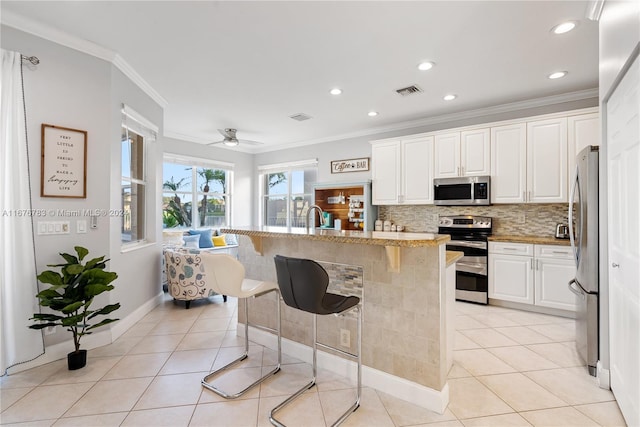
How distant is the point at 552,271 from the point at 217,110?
481 centimetres

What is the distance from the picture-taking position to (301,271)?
68.9 inches

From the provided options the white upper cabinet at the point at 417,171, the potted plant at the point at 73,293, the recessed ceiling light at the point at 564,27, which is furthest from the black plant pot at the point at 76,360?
the recessed ceiling light at the point at 564,27

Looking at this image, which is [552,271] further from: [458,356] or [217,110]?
[217,110]

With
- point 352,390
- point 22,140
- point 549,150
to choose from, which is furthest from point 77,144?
point 549,150

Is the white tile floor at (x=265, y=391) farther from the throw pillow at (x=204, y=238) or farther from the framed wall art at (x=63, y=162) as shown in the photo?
the throw pillow at (x=204, y=238)

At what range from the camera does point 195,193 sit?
6.37 metres

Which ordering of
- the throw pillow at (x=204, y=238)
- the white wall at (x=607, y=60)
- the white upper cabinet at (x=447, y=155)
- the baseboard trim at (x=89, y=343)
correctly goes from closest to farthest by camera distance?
the white wall at (x=607, y=60)
the baseboard trim at (x=89, y=343)
the white upper cabinet at (x=447, y=155)
the throw pillow at (x=204, y=238)

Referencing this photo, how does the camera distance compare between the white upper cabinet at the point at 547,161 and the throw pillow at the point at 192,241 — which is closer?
the white upper cabinet at the point at 547,161

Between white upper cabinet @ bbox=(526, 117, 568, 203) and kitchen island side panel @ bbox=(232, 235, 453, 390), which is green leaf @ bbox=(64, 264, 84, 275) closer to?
kitchen island side panel @ bbox=(232, 235, 453, 390)

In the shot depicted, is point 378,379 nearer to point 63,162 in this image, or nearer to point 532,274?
point 532,274

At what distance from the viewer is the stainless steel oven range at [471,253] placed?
4.02 meters

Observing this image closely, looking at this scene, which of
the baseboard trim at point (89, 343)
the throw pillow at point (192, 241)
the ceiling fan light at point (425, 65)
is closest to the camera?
the baseboard trim at point (89, 343)

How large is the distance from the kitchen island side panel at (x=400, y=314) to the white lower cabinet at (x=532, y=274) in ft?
6.77

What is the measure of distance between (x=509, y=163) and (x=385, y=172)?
5.59 ft
